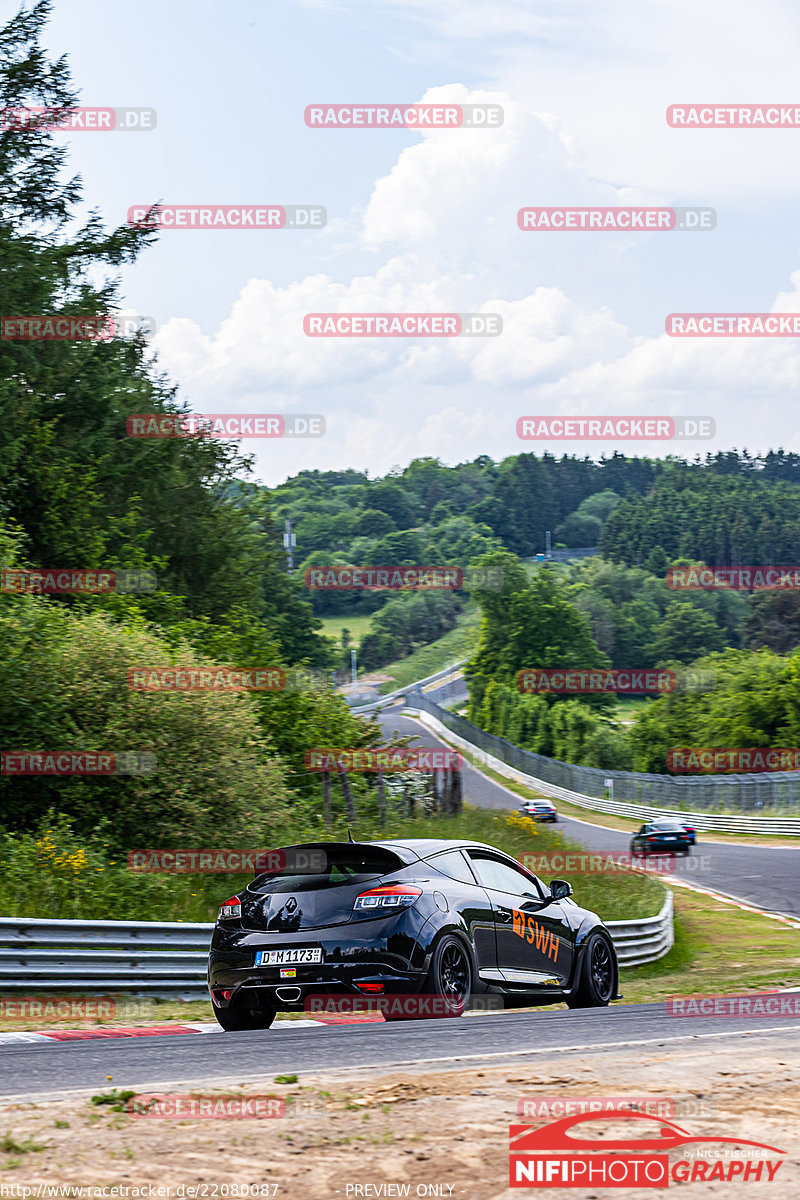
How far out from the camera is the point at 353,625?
15625 cm

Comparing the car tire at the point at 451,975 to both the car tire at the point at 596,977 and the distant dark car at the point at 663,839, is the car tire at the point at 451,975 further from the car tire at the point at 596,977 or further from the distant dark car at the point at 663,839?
the distant dark car at the point at 663,839

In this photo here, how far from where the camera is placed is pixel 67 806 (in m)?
16.7

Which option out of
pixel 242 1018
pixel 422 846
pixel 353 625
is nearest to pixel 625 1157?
pixel 422 846

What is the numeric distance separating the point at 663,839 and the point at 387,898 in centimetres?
3411

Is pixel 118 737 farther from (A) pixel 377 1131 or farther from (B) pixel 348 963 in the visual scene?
(A) pixel 377 1131

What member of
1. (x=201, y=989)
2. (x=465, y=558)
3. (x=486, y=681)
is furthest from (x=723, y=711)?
(x=465, y=558)

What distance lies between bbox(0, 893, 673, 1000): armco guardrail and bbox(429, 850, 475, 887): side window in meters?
3.44

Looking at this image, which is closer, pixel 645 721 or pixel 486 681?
pixel 645 721

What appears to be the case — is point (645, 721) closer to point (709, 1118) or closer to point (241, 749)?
point (241, 749)

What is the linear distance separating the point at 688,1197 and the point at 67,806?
13486 millimetres

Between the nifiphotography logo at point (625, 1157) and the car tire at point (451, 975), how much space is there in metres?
3.67

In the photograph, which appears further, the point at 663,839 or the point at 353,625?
the point at 353,625

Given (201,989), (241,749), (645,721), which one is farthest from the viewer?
(645,721)

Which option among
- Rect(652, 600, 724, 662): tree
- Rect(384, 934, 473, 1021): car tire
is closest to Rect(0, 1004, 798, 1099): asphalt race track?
Rect(384, 934, 473, 1021): car tire
